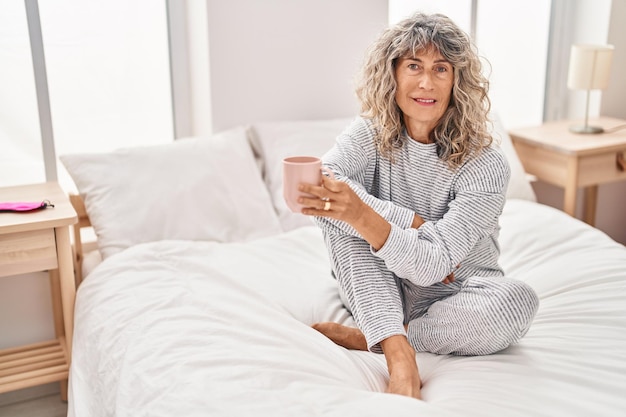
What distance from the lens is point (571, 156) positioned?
2602 millimetres

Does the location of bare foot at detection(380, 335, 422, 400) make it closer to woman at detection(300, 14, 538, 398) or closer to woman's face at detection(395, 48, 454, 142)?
woman at detection(300, 14, 538, 398)

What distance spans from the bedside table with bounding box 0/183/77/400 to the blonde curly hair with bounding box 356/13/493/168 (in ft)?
2.82

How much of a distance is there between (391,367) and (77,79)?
150cm

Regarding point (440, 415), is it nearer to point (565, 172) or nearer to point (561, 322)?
point (561, 322)

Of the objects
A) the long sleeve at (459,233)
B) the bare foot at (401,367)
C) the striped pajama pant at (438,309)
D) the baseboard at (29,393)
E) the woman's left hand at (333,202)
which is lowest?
the baseboard at (29,393)

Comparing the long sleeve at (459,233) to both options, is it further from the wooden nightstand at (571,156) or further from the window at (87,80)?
the window at (87,80)

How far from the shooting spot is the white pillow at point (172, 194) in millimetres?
2102

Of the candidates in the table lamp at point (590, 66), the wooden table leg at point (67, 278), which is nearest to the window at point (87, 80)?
the wooden table leg at point (67, 278)

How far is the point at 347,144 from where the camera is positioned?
5.69 feet

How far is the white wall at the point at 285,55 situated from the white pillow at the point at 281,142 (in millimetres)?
92

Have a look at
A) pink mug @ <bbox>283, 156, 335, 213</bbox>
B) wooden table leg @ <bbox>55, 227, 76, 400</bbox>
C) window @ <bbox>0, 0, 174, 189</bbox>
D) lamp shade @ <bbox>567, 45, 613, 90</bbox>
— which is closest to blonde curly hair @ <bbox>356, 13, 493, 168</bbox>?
pink mug @ <bbox>283, 156, 335, 213</bbox>

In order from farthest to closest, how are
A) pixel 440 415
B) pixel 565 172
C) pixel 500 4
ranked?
pixel 500 4
pixel 565 172
pixel 440 415

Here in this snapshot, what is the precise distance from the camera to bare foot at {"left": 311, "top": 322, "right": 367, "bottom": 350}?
1.63 meters

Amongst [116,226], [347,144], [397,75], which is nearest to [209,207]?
[116,226]
